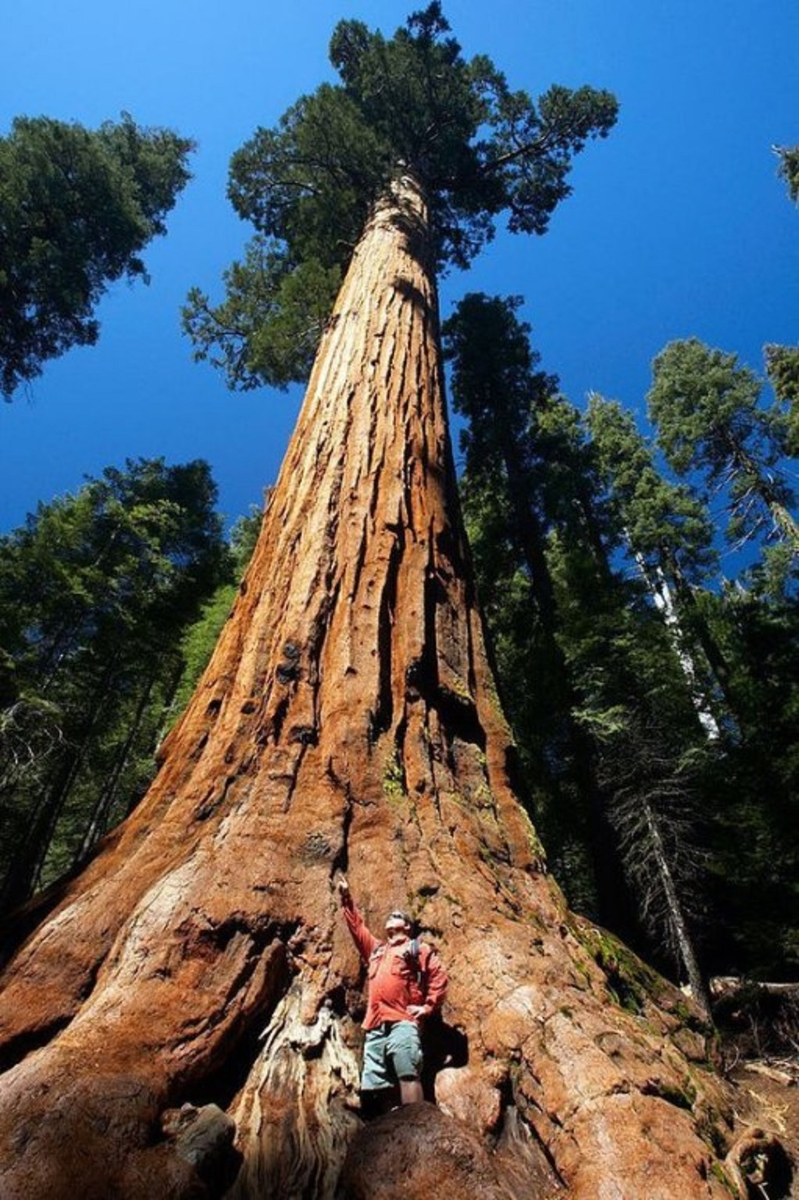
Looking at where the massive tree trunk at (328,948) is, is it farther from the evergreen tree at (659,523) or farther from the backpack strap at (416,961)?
the evergreen tree at (659,523)

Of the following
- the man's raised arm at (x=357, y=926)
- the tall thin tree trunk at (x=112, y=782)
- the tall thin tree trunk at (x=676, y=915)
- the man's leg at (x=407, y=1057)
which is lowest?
the man's leg at (x=407, y=1057)

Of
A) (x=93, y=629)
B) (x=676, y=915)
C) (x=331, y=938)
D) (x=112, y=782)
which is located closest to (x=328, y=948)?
(x=331, y=938)

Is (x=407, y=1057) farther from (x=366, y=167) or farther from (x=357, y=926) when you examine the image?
(x=366, y=167)

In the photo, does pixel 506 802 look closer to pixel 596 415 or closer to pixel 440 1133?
pixel 440 1133

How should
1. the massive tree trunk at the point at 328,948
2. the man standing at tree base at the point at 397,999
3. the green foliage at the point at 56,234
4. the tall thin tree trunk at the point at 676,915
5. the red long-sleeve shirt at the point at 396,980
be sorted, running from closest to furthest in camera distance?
the massive tree trunk at the point at 328,948 → the man standing at tree base at the point at 397,999 → the red long-sleeve shirt at the point at 396,980 → the tall thin tree trunk at the point at 676,915 → the green foliage at the point at 56,234

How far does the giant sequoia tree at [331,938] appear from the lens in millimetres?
1813

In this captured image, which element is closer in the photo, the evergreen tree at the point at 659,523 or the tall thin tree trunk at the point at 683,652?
the tall thin tree trunk at the point at 683,652

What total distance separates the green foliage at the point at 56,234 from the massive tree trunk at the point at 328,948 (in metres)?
12.3

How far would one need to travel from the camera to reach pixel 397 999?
7.61 feet

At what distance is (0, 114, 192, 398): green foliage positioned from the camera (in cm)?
1302

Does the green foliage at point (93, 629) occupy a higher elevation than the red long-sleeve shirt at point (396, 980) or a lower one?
higher

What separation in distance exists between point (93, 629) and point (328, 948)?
11706 millimetres

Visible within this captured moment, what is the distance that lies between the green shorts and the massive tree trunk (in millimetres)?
95

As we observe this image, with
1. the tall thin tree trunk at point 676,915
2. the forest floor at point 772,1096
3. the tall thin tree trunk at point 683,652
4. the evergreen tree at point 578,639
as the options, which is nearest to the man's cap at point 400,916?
the forest floor at point 772,1096
